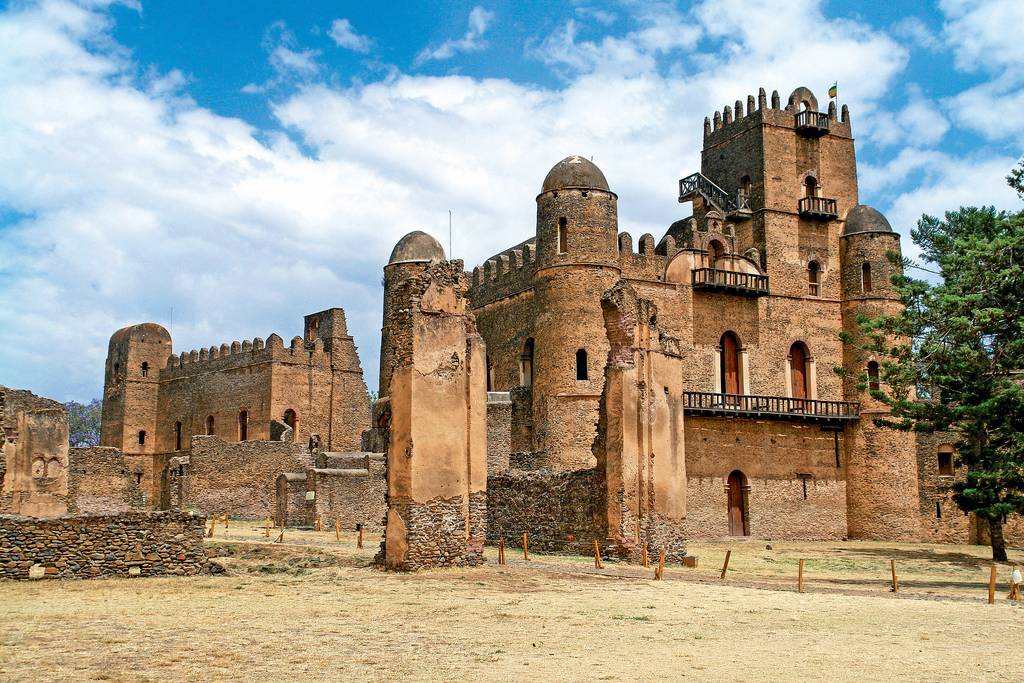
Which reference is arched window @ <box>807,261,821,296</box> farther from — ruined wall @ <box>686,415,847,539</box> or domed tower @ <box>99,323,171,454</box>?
domed tower @ <box>99,323,171,454</box>

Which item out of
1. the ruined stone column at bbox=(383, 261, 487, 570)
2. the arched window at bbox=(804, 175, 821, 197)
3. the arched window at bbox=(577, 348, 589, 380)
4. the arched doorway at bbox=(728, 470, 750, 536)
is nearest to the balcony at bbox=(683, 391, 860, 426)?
the arched doorway at bbox=(728, 470, 750, 536)

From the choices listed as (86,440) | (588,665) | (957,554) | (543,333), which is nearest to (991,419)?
(957,554)

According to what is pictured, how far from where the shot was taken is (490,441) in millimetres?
32188

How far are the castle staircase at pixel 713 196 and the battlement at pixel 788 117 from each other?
5.95 feet

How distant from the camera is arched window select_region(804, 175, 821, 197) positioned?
39438 millimetres

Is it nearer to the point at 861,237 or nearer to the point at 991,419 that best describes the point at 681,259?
the point at 861,237

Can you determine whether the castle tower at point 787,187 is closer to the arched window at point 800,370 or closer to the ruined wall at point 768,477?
the arched window at point 800,370

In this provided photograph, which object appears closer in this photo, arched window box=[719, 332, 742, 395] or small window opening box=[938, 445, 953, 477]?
arched window box=[719, 332, 742, 395]

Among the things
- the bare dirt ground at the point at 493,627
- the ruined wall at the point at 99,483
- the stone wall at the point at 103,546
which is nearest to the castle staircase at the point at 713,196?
the bare dirt ground at the point at 493,627

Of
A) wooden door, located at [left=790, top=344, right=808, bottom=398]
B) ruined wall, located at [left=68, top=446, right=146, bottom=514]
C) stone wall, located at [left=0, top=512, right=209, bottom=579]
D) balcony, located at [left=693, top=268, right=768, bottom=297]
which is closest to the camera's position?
stone wall, located at [left=0, top=512, right=209, bottom=579]

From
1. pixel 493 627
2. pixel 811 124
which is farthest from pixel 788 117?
pixel 493 627

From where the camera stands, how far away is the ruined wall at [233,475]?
3809 centimetres

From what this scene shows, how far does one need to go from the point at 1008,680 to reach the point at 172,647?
25.0 ft

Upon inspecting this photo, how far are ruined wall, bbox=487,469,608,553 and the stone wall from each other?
721 cm
